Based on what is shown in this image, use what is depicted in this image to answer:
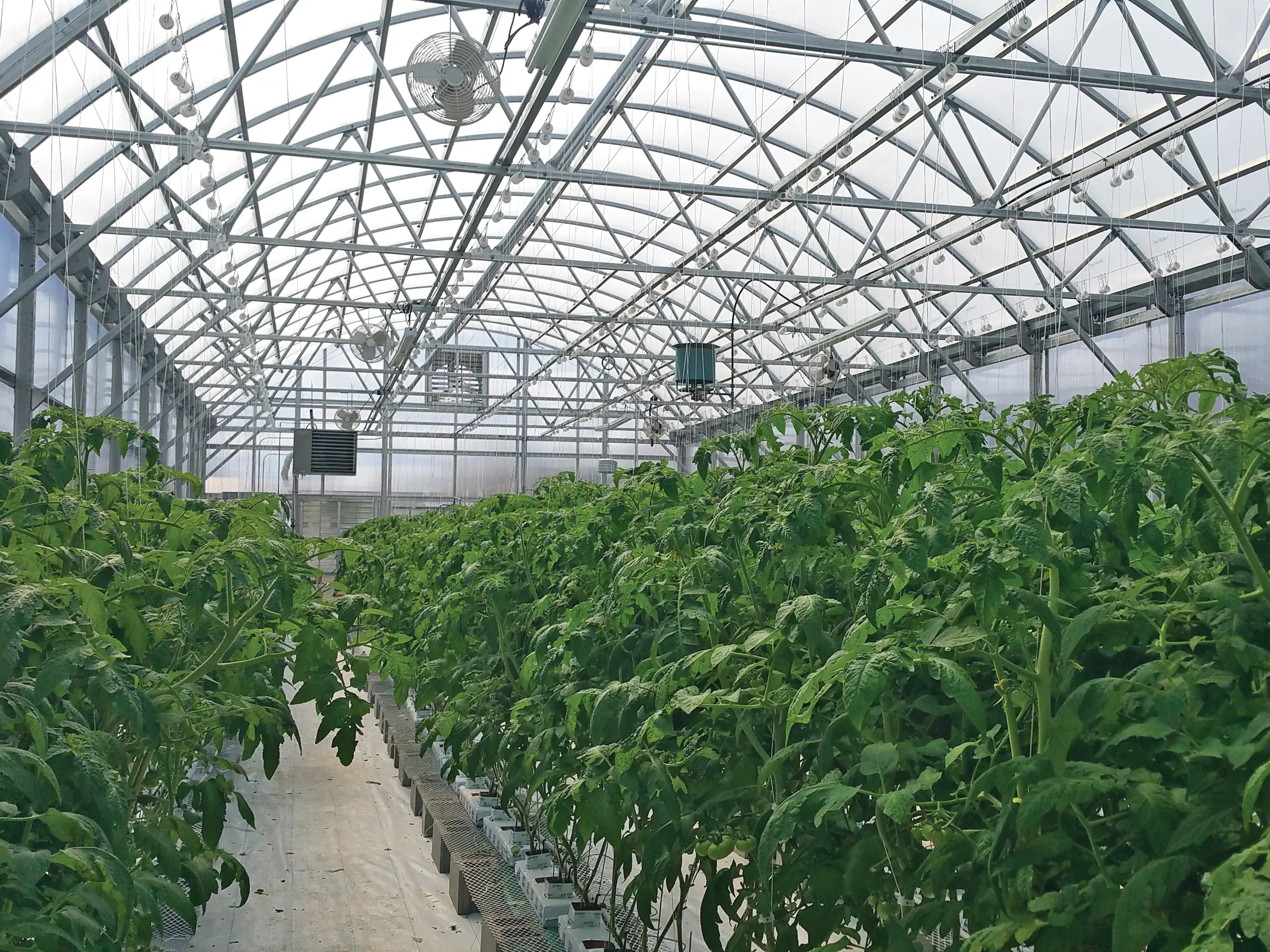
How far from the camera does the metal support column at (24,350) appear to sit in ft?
33.4

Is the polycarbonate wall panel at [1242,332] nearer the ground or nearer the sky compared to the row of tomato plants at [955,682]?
nearer the sky

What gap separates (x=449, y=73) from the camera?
21.7 feet

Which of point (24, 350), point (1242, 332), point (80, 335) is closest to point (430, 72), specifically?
point (24, 350)

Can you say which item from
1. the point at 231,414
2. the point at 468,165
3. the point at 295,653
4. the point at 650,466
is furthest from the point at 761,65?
the point at 231,414

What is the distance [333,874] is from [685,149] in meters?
10.5

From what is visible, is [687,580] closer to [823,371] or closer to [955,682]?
[955,682]

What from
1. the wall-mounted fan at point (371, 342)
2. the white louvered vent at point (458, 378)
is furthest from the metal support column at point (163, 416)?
the wall-mounted fan at point (371, 342)

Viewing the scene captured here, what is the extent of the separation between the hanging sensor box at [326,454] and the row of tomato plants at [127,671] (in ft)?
53.2

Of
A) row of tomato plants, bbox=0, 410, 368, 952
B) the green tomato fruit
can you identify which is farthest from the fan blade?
the green tomato fruit

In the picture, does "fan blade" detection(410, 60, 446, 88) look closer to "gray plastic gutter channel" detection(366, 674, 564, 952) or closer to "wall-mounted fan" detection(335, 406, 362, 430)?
"gray plastic gutter channel" detection(366, 674, 564, 952)

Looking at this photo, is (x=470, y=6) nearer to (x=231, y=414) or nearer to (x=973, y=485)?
(x=973, y=485)

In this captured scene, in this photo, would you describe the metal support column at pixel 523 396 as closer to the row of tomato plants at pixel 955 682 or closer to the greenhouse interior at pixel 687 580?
the greenhouse interior at pixel 687 580

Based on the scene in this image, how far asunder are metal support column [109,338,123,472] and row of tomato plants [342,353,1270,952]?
12955 millimetres

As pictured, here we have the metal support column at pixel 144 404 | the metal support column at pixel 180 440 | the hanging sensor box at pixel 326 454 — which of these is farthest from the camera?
the metal support column at pixel 180 440
